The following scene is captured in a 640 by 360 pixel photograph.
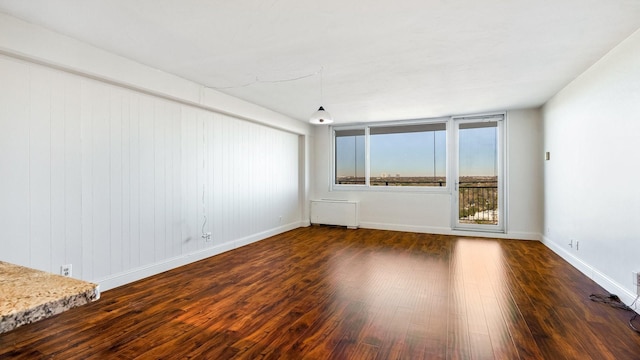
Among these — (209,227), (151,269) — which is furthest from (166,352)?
(209,227)

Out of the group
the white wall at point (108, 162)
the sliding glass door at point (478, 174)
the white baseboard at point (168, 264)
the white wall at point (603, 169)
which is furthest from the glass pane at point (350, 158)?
the white wall at point (603, 169)

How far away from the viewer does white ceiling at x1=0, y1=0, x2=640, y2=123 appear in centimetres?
229

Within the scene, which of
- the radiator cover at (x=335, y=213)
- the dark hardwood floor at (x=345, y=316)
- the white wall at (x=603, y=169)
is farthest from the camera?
the radiator cover at (x=335, y=213)

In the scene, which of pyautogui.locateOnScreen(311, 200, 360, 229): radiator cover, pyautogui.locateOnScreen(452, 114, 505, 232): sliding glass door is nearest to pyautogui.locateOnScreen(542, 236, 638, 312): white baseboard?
pyautogui.locateOnScreen(452, 114, 505, 232): sliding glass door

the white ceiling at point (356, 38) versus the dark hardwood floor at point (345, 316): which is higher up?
the white ceiling at point (356, 38)

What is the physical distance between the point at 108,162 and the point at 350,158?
5.23 m

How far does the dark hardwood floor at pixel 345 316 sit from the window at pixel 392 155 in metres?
2.85

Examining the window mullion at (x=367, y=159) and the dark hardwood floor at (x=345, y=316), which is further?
the window mullion at (x=367, y=159)

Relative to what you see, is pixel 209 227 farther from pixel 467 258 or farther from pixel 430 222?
pixel 430 222

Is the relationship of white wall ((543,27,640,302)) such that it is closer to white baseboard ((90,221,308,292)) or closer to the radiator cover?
the radiator cover

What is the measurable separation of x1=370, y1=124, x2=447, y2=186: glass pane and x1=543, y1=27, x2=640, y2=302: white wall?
2.23 meters

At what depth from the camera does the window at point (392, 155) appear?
6.65 meters

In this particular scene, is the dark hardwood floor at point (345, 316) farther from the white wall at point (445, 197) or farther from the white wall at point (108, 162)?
the white wall at point (445, 197)

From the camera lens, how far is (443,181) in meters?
6.55
